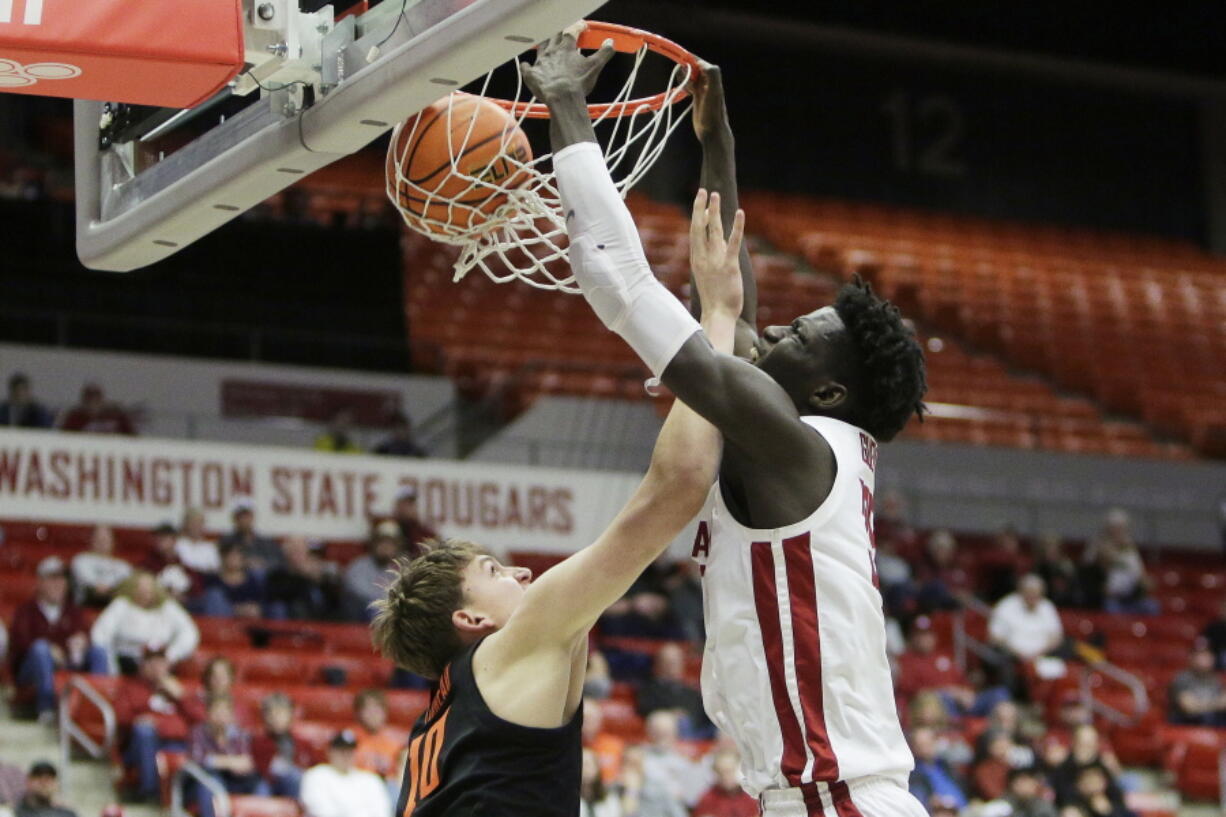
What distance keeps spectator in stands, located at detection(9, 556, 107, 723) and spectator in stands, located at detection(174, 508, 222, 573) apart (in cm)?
130

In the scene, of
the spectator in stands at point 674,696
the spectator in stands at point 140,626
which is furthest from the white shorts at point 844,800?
the spectator in stands at point 674,696

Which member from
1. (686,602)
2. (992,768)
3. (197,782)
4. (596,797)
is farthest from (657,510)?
(686,602)

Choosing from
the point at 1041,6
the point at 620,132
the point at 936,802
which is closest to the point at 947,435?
the point at 936,802

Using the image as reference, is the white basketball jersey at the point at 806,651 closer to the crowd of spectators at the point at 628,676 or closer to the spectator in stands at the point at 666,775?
the crowd of spectators at the point at 628,676

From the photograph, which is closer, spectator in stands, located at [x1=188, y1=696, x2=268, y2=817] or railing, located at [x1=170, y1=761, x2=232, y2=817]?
railing, located at [x1=170, y1=761, x2=232, y2=817]

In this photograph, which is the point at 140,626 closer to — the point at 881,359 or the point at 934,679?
the point at 934,679

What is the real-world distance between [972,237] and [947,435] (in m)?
5.87

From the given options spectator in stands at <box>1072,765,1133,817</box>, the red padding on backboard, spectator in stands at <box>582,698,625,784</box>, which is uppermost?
the red padding on backboard

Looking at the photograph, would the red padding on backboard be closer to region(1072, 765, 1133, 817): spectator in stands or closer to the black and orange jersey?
the black and orange jersey

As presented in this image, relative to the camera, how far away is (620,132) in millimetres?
4516

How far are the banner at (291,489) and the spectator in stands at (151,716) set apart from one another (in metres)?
2.75

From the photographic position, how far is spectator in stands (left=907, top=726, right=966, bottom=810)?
32.9 ft

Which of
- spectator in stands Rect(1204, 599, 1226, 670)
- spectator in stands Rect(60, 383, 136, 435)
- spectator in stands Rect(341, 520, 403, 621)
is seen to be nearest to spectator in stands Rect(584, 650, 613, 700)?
spectator in stands Rect(341, 520, 403, 621)

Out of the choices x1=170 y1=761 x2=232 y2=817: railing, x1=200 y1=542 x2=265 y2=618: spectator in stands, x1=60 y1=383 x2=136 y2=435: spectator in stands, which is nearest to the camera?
x1=170 y1=761 x2=232 y2=817: railing
